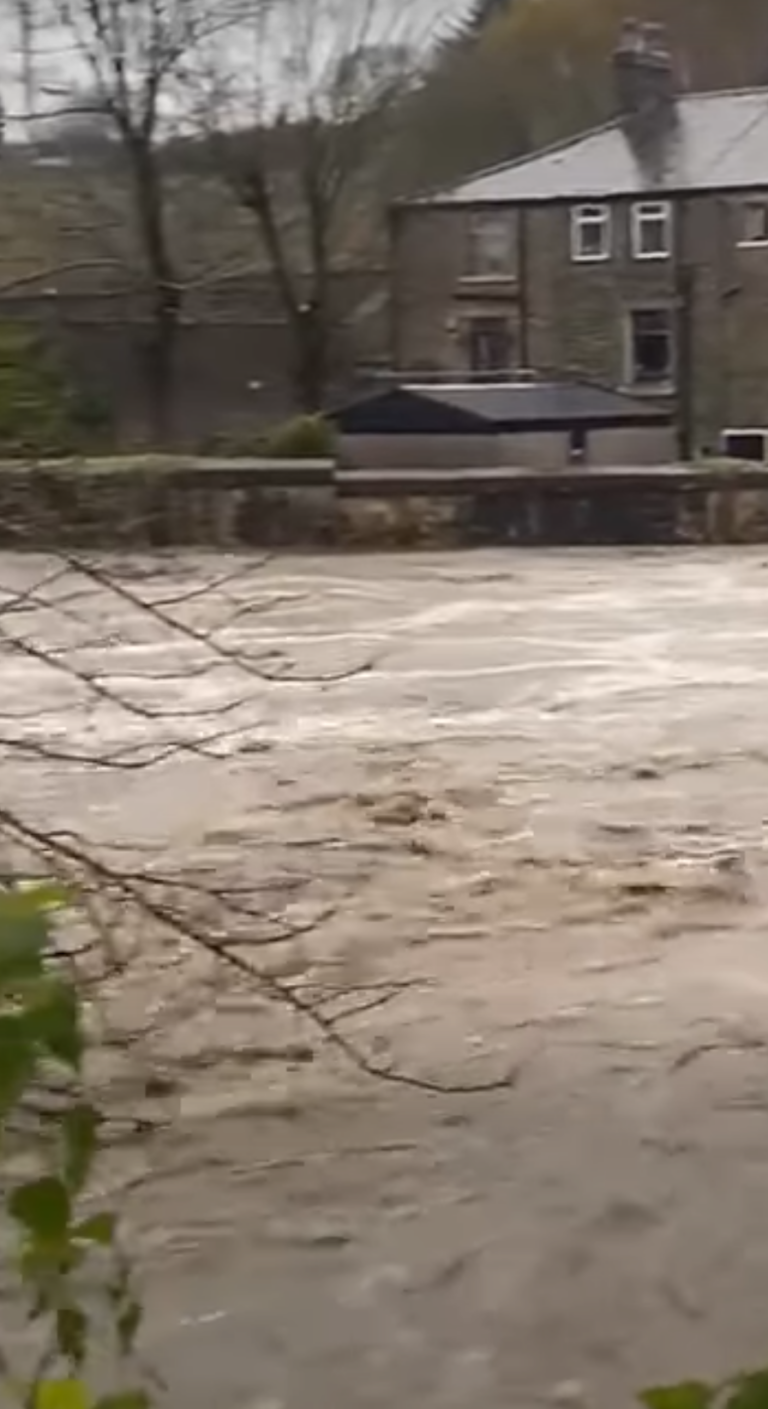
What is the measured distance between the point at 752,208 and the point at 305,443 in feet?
24.1

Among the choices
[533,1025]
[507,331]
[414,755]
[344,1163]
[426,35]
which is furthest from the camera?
[507,331]

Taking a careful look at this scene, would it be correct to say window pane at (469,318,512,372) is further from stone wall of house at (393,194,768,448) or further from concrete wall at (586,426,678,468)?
concrete wall at (586,426,678,468)

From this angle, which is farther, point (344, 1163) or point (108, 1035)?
point (108, 1035)

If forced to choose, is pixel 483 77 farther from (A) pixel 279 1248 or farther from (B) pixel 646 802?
(A) pixel 279 1248

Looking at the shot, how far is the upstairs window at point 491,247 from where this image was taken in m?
22.8

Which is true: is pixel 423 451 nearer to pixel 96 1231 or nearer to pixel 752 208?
pixel 752 208

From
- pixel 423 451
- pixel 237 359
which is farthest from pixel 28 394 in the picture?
pixel 237 359

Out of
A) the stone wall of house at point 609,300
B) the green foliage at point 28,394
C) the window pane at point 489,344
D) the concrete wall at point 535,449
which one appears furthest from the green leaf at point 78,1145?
the window pane at point 489,344

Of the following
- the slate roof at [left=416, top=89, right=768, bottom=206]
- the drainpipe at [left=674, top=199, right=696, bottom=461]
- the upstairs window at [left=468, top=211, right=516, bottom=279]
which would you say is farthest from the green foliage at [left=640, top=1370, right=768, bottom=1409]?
the upstairs window at [left=468, top=211, right=516, bottom=279]

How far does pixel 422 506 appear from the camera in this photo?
15445 millimetres

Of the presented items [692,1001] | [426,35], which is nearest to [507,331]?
[426,35]

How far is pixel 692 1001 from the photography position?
5148mm

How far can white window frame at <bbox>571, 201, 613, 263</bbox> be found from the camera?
22.4 meters

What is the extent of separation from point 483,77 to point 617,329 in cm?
298
